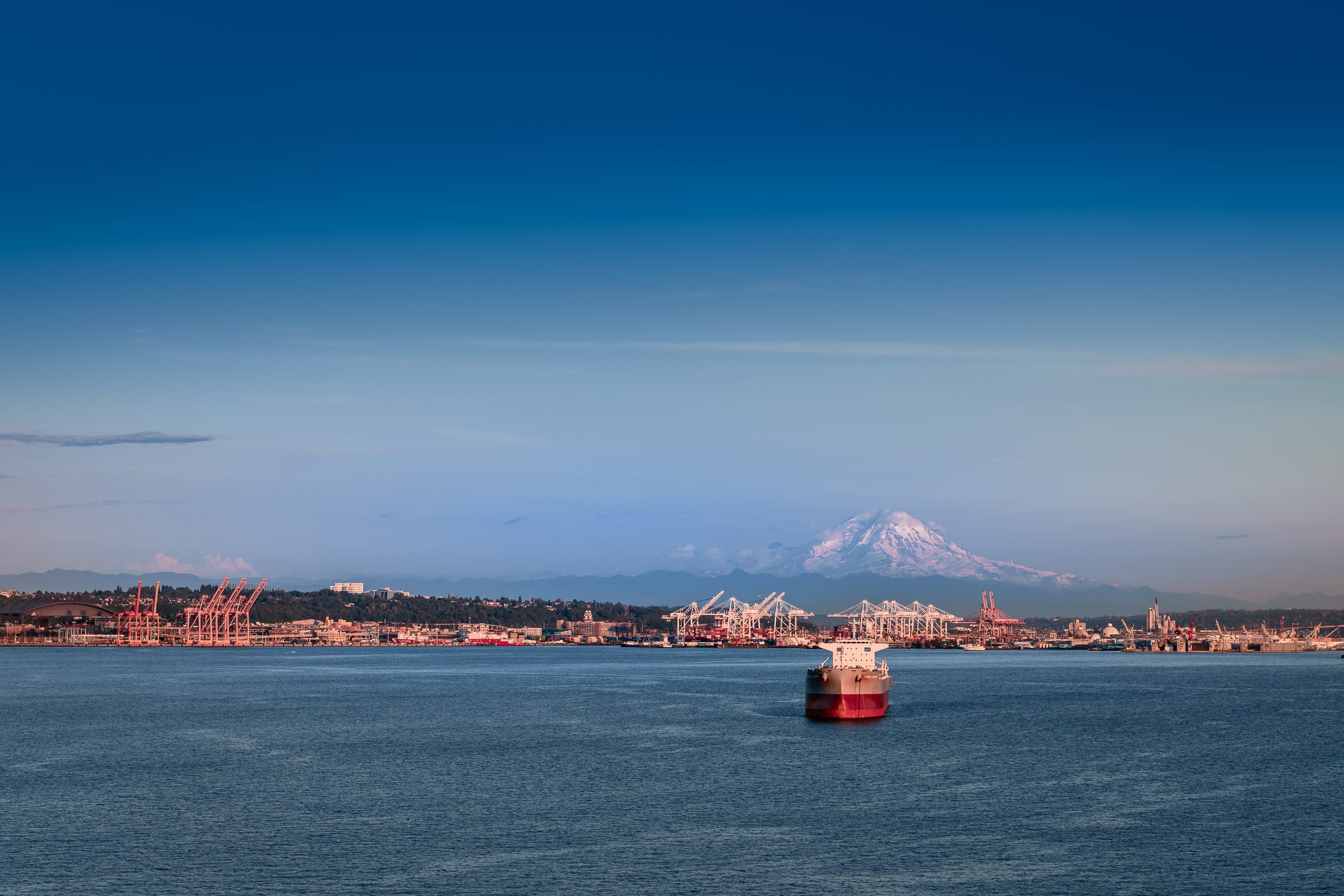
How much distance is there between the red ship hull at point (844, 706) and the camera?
8344 centimetres

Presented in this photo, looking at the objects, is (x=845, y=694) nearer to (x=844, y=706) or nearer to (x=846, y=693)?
(x=846, y=693)

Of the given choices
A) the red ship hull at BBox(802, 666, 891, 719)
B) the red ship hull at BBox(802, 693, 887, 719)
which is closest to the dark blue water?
the red ship hull at BBox(802, 693, 887, 719)

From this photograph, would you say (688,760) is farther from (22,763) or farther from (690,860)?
(22,763)

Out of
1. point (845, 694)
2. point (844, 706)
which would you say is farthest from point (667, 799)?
point (845, 694)

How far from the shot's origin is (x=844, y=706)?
3292 inches

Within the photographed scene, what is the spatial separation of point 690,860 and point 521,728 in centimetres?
4168

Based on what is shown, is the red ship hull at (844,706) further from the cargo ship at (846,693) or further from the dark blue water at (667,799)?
the dark blue water at (667,799)

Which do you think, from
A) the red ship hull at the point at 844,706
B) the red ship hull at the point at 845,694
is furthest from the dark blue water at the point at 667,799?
the red ship hull at the point at 845,694

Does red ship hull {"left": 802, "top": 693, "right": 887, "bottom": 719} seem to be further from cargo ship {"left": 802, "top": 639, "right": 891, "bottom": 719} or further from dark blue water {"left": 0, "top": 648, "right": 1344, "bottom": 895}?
dark blue water {"left": 0, "top": 648, "right": 1344, "bottom": 895}

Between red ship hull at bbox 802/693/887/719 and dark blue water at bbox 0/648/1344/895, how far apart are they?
1.54m

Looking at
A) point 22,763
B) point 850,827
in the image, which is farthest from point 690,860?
point 22,763

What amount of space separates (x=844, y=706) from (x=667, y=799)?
1389 inches

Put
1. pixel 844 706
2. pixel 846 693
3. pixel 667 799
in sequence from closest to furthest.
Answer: pixel 667 799 < pixel 844 706 < pixel 846 693

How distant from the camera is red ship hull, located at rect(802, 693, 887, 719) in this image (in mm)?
83438
